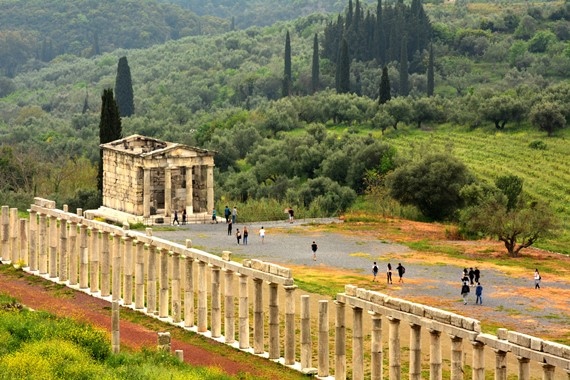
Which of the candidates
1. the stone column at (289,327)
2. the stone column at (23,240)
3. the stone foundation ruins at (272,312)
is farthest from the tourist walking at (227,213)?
the stone column at (289,327)

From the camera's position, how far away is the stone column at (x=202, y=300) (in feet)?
210

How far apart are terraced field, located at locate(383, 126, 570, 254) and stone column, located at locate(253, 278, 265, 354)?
122 feet

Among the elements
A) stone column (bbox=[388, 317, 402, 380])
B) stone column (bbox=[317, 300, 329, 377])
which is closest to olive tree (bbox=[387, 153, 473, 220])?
stone column (bbox=[317, 300, 329, 377])

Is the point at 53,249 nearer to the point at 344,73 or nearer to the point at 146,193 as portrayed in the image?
the point at 146,193

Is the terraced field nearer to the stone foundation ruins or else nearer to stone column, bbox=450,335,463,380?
the stone foundation ruins

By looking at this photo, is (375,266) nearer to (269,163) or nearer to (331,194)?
(331,194)

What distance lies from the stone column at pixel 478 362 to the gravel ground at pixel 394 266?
1469 centimetres

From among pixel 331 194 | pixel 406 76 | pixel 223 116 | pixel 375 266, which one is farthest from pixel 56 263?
pixel 406 76

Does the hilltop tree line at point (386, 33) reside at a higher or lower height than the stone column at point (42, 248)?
higher

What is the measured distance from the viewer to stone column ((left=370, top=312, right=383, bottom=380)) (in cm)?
5366

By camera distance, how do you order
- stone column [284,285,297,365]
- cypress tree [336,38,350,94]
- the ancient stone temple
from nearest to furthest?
stone column [284,285,297,365] < the ancient stone temple < cypress tree [336,38,350,94]

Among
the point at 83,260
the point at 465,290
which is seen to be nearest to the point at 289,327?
the point at 465,290

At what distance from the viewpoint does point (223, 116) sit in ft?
509

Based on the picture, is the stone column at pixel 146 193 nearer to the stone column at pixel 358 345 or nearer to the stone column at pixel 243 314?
the stone column at pixel 243 314
